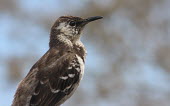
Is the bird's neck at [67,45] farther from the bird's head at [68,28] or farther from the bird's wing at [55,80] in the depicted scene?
the bird's wing at [55,80]

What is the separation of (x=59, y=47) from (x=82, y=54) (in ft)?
1.16

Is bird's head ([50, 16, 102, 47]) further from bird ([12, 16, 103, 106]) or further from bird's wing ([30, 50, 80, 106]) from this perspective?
bird's wing ([30, 50, 80, 106])

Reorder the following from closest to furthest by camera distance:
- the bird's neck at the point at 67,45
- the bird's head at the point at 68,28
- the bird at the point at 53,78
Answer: the bird at the point at 53,78, the bird's neck at the point at 67,45, the bird's head at the point at 68,28

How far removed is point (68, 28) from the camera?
30.2 ft

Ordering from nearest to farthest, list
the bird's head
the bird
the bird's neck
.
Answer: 1. the bird
2. the bird's neck
3. the bird's head

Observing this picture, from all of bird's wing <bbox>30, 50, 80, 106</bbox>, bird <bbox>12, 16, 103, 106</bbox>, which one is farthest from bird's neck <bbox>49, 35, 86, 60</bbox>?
bird's wing <bbox>30, 50, 80, 106</bbox>

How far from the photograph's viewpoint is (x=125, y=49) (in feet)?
60.6

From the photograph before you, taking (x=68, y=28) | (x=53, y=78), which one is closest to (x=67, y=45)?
(x=68, y=28)

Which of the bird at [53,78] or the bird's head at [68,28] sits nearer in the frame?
the bird at [53,78]

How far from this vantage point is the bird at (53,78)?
8.34 meters

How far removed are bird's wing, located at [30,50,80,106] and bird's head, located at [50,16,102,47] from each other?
2.01ft

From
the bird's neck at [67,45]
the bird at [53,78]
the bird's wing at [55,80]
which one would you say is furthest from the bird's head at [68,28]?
the bird's wing at [55,80]

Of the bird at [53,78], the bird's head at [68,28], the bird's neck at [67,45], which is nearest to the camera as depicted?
the bird at [53,78]

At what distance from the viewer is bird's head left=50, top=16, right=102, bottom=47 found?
9.20m
